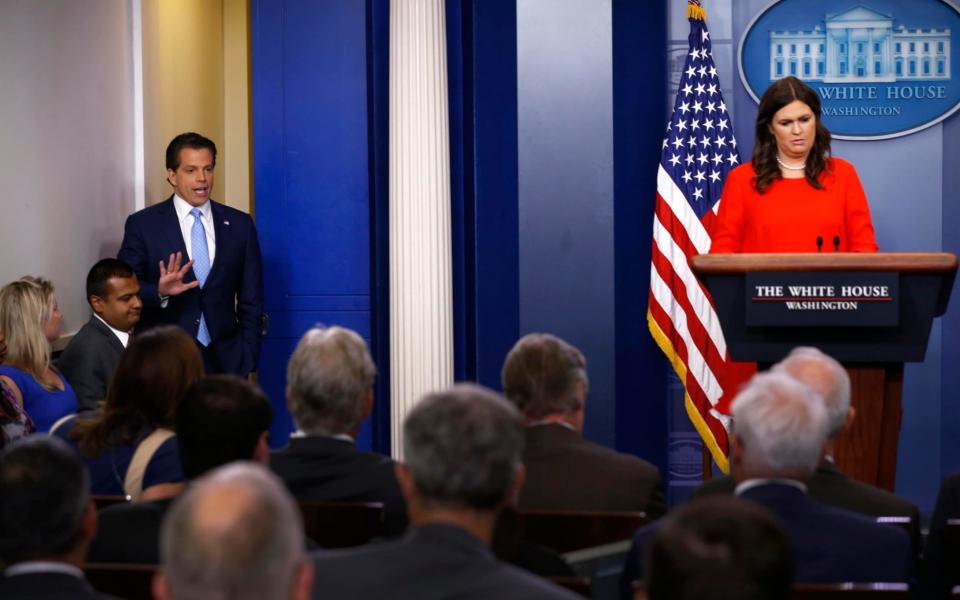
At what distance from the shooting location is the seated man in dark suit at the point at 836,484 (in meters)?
3.02

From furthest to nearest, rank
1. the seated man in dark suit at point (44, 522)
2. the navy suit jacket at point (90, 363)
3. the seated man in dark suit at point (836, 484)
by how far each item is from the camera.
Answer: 1. the navy suit jacket at point (90, 363)
2. the seated man in dark suit at point (836, 484)
3. the seated man in dark suit at point (44, 522)

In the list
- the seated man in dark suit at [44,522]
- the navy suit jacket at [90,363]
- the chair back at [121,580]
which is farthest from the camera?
the navy suit jacket at [90,363]

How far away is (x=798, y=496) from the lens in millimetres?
2586

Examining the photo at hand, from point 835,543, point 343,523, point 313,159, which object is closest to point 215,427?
point 343,523

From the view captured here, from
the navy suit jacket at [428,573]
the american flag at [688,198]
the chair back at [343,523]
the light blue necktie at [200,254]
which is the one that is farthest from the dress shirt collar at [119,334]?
the navy suit jacket at [428,573]

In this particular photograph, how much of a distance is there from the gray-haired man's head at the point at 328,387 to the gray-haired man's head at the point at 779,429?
1.11 metres

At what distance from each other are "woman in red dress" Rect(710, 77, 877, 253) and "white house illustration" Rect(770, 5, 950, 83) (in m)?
1.71

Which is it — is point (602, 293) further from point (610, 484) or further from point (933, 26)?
point (610, 484)

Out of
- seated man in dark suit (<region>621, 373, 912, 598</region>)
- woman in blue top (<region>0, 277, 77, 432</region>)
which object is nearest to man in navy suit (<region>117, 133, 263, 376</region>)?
woman in blue top (<region>0, 277, 77, 432</region>)

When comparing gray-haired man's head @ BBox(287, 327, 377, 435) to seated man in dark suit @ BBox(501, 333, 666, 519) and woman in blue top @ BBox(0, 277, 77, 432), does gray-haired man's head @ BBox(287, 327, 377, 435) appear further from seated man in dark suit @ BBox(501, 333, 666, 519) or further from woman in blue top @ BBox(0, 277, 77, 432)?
woman in blue top @ BBox(0, 277, 77, 432)

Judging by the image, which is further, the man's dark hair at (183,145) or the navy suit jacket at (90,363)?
the man's dark hair at (183,145)

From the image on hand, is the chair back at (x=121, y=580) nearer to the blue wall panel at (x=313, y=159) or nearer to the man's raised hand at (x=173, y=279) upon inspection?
the man's raised hand at (x=173, y=279)

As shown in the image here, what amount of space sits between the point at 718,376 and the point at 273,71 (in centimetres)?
294

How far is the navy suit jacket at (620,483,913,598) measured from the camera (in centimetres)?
251
